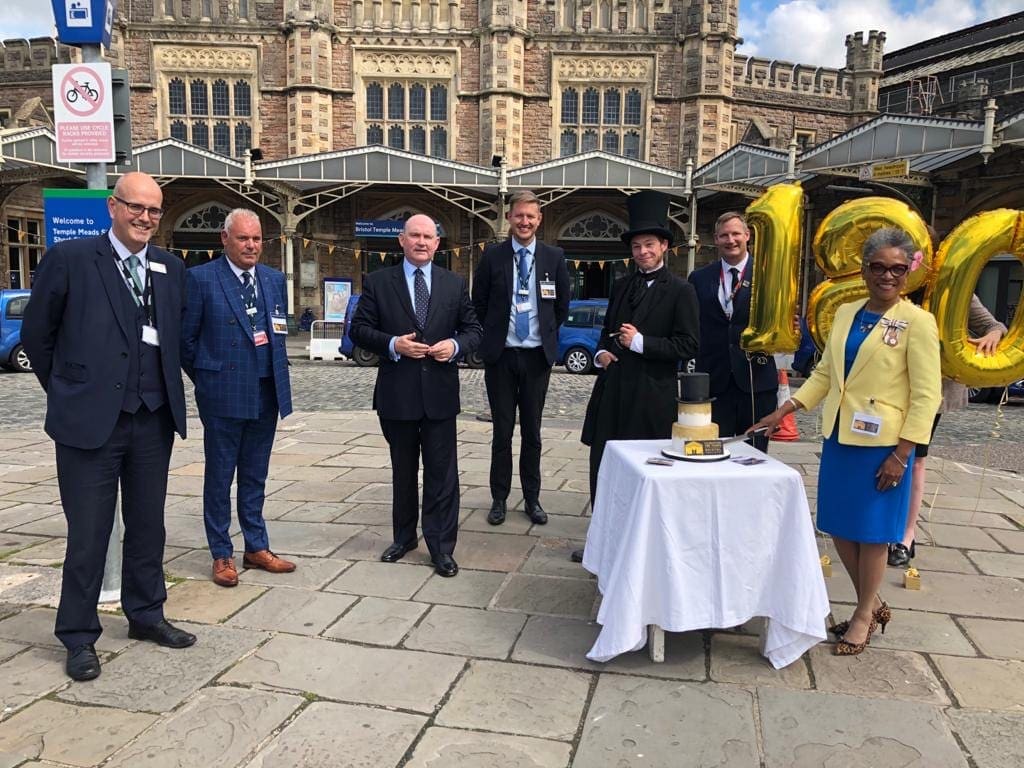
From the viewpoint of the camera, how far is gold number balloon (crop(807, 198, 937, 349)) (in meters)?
3.60

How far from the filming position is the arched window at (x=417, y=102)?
22.4 m

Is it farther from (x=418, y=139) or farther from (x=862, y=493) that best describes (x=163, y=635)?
(x=418, y=139)

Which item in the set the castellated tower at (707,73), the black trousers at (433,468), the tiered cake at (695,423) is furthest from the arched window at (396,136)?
the tiered cake at (695,423)

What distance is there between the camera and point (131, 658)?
2975 millimetres

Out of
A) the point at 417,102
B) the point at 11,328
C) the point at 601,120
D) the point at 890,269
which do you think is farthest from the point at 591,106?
the point at 890,269

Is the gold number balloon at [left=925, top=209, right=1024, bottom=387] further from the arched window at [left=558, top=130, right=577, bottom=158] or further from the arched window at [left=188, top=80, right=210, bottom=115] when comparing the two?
the arched window at [left=188, top=80, right=210, bottom=115]

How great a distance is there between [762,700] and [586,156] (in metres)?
18.2

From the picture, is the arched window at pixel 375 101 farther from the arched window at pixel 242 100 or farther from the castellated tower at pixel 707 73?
the castellated tower at pixel 707 73

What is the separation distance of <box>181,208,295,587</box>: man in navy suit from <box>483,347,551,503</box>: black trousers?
136 centimetres

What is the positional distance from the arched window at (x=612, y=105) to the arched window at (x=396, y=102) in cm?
601

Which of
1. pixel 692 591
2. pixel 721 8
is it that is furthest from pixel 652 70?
pixel 692 591

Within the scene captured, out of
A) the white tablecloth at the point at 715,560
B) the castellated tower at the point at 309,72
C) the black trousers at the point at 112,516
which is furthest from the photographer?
the castellated tower at the point at 309,72

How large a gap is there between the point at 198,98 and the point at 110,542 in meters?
22.3

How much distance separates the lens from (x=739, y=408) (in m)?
4.26
